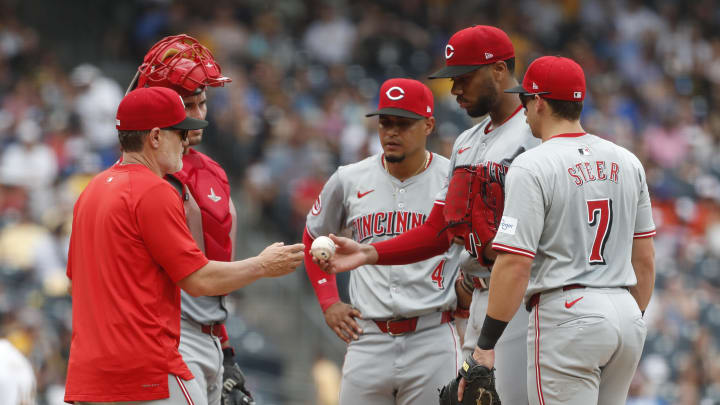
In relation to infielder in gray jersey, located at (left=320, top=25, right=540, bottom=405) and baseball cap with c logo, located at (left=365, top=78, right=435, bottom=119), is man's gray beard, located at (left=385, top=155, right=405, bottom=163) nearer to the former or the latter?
baseball cap with c logo, located at (left=365, top=78, right=435, bottom=119)

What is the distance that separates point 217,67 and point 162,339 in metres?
1.82

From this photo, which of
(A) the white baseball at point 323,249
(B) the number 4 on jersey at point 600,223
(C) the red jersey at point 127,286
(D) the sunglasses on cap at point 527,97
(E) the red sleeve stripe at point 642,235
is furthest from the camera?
(A) the white baseball at point 323,249

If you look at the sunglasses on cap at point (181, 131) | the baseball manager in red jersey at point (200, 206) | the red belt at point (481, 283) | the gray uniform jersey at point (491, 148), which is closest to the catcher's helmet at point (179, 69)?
the baseball manager in red jersey at point (200, 206)

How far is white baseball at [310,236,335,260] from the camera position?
16.1 ft

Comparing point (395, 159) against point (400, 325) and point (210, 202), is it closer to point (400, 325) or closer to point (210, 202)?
point (400, 325)

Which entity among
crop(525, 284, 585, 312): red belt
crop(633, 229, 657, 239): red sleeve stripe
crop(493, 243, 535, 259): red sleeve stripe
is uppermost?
crop(493, 243, 535, 259): red sleeve stripe

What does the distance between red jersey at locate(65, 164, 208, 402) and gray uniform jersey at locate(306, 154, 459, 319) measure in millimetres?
1603

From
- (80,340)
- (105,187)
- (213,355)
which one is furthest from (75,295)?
(213,355)

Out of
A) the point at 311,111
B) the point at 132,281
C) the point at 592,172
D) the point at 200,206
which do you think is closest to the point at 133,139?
the point at 132,281

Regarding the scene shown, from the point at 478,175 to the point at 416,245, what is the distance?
1.97ft

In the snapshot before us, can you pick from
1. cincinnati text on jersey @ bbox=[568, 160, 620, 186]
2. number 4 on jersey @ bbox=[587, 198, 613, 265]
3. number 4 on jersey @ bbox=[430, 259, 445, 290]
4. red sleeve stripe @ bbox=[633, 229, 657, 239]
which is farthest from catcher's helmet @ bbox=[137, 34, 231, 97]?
red sleeve stripe @ bbox=[633, 229, 657, 239]

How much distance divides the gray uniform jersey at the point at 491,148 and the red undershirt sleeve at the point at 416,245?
0.15 meters

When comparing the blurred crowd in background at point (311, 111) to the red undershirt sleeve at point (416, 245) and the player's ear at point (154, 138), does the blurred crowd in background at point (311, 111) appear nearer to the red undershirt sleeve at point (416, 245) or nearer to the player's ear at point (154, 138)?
the red undershirt sleeve at point (416, 245)

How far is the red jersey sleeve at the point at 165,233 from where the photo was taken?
13.4ft
